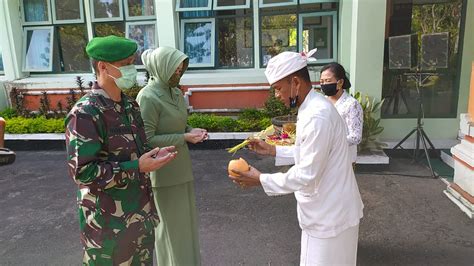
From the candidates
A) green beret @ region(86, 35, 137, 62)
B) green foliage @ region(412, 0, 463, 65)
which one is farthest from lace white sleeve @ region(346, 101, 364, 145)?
green foliage @ region(412, 0, 463, 65)

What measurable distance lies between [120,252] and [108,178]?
466 mm

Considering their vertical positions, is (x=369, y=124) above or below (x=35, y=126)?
above

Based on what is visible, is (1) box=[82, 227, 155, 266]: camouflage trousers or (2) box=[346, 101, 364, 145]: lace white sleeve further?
(2) box=[346, 101, 364, 145]: lace white sleeve

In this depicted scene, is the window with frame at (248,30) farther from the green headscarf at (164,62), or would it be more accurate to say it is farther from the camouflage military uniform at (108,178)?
the camouflage military uniform at (108,178)

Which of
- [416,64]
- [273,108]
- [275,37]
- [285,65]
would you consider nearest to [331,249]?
[285,65]

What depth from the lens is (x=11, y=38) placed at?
861cm

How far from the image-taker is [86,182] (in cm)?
179

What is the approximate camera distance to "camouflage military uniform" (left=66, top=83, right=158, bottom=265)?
1784 millimetres

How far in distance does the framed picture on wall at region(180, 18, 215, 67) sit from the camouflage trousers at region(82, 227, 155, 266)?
6.67 meters

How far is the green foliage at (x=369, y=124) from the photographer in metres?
5.76

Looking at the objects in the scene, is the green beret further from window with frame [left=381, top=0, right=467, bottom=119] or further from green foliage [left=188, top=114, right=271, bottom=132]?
green foliage [left=188, top=114, right=271, bottom=132]

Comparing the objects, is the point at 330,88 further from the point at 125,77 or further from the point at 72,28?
the point at 72,28

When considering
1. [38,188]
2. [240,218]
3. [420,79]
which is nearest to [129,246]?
[240,218]

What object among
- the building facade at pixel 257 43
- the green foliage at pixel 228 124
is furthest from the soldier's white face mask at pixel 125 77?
the green foliage at pixel 228 124
